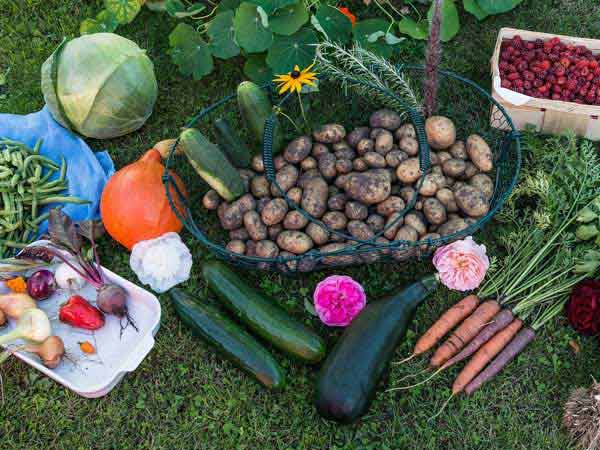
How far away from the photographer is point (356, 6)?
3.88 meters

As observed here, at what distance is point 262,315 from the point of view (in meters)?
2.81

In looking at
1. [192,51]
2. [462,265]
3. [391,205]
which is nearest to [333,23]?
[192,51]

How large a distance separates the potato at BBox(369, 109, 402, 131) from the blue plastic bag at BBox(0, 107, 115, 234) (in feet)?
4.89

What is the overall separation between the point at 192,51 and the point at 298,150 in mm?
1044

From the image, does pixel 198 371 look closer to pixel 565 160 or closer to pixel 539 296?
pixel 539 296

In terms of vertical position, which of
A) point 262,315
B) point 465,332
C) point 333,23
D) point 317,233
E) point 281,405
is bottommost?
point 281,405

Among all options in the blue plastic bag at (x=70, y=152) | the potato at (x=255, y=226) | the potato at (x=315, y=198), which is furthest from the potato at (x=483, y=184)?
the blue plastic bag at (x=70, y=152)

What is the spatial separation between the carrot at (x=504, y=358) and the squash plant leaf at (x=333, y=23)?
5.95 feet

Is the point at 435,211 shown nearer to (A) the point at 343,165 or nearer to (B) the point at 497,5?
(A) the point at 343,165

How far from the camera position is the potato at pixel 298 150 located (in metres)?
3.05

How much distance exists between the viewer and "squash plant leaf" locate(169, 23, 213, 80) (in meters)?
3.57

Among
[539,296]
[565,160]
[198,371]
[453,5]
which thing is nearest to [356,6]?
[453,5]

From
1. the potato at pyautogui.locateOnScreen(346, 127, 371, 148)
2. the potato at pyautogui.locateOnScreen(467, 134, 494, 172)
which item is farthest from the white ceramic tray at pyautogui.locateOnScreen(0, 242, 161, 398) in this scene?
the potato at pyautogui.locateOnScreen(467, 134, 494, 172)

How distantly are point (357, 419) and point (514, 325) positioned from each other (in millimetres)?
847
